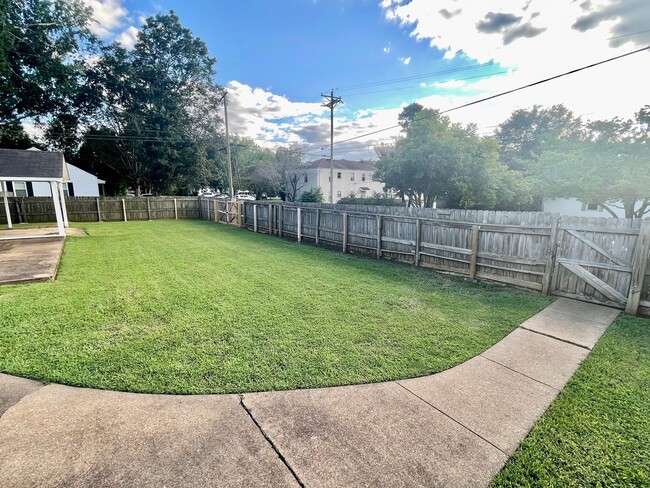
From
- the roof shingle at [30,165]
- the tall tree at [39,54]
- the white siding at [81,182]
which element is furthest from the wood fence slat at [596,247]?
the white siding at [81,182]

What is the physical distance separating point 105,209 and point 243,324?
1984 cm

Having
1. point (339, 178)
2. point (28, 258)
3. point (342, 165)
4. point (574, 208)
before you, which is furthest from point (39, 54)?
point (574, 208)

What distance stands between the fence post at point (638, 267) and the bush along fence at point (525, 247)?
0.01 meters

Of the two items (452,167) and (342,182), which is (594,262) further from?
(342,182)

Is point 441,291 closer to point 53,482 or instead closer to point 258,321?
point 258,321

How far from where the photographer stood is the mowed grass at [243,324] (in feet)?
10.3

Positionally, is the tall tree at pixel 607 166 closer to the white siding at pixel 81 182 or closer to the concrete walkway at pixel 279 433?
the concrete walkway at pixel 279 433

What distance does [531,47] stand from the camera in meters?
10.0

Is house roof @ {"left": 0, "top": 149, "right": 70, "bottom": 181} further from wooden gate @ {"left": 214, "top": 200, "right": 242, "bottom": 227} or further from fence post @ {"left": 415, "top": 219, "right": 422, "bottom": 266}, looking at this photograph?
fence post @ {"left": 415, "top": 219, "right": 422, "bottom": 266}

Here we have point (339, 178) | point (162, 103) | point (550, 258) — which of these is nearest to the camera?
point (550, 258)

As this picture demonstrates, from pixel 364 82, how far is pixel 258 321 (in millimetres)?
20559

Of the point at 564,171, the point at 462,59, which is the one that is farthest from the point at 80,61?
the point at 564,171

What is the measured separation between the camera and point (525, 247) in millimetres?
6062

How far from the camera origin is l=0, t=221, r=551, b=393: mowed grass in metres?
3.14
